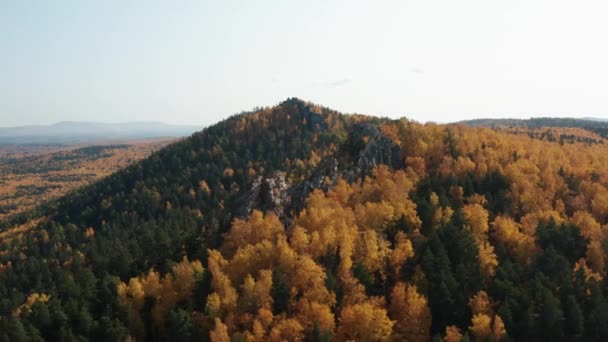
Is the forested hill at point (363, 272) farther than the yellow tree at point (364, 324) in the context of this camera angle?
Yes

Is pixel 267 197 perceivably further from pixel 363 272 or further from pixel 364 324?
pixel 364 324

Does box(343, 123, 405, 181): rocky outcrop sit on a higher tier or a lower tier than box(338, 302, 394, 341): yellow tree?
higher

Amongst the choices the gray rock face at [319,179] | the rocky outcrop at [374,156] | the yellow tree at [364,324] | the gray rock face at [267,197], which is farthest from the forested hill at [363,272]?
the rocky outcrop at [374,156]

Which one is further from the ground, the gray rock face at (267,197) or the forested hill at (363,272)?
the gray rock face at (267,197)

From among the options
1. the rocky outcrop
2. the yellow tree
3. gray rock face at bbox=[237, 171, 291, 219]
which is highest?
the rocky outcrop

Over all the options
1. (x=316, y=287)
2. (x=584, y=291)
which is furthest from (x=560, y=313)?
(x=316, y=287)

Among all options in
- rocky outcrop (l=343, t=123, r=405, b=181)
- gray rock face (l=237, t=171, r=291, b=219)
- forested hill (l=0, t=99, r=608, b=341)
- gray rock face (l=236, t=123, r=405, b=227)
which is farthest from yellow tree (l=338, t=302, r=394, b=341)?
rocky outcrop (l=343, t=123, r=405, b=181)

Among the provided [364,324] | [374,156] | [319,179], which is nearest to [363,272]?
[364,324]

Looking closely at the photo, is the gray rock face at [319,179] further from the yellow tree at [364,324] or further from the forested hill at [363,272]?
the yellow tree at [364,324]

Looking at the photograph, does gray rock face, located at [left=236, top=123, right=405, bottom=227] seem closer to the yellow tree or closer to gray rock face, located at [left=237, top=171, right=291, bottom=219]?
gray rock face, located at [left=237, top=171, right=291, bottom=219]
